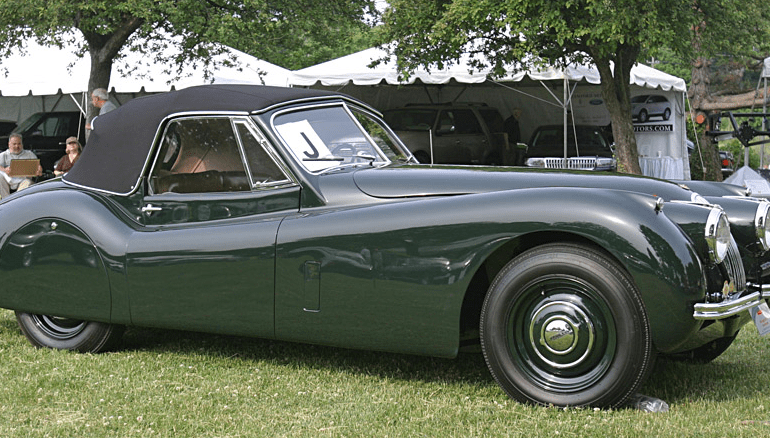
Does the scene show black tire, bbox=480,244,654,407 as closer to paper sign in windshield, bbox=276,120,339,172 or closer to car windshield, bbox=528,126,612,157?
paper sign in windshield, bbox=276,120,339,172

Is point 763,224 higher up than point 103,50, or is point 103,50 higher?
point 103,50

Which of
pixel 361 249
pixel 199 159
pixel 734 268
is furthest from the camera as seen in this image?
pixel 199 159

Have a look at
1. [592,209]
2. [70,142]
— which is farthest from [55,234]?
[70,142]

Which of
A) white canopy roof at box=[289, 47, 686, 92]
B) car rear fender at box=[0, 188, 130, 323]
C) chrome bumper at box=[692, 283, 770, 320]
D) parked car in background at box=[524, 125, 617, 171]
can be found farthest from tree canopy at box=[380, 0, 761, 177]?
car rear fender at box=[0, 188, 130, 323]

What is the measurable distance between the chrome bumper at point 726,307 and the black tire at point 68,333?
337cm

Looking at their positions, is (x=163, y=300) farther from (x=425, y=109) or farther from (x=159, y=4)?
(x=425, y=109)

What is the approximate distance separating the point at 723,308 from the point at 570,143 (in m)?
15.4

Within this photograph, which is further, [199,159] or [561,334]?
[199,159]

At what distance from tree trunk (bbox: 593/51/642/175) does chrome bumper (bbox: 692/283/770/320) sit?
11526 millimetres

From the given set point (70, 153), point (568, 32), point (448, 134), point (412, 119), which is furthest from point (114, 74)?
point (568, 32)

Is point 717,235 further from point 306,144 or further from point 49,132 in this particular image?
point 49,132

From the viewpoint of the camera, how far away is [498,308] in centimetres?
394

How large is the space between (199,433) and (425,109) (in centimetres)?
1484

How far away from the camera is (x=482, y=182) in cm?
445
